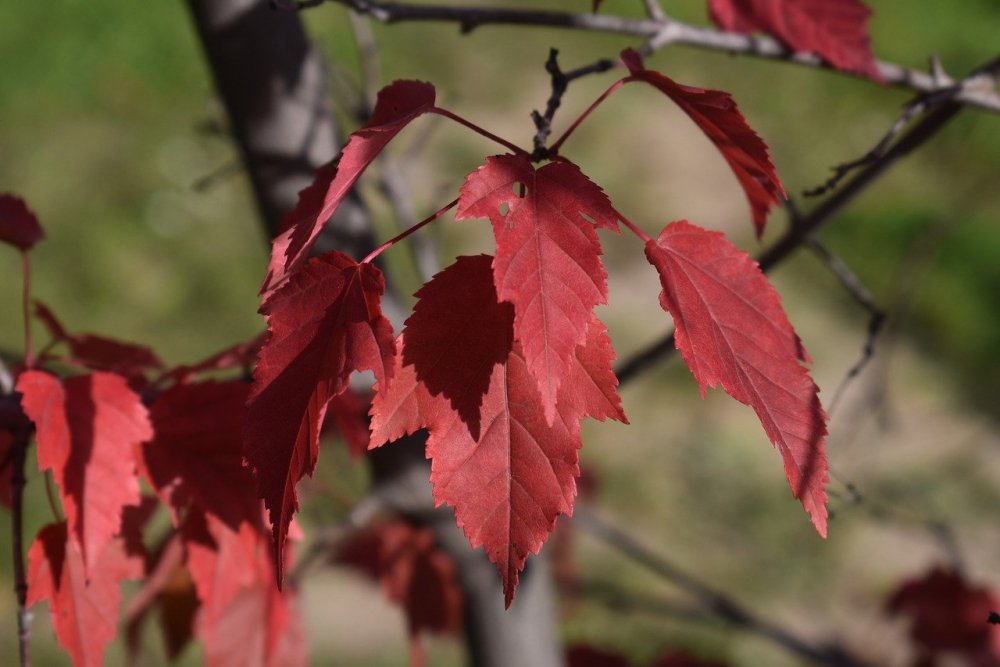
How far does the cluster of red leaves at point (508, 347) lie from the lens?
50cm

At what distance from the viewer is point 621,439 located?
2479 millimetres

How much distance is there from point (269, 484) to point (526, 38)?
11.1 ft

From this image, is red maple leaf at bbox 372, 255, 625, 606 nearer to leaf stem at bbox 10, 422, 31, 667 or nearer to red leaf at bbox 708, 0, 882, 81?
leaf stem at bbox 10, 422, 31, 667

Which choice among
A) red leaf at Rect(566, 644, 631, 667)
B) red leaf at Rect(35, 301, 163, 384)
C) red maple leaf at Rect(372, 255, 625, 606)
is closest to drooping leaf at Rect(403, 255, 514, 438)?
red maple leaf at Rect(372, 255, 625, 606)

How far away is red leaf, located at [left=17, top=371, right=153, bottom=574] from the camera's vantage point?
2.02ft

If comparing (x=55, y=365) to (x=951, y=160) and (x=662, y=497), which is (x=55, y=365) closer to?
(x=662, y=497)

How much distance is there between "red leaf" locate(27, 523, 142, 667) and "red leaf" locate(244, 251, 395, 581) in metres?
0.23

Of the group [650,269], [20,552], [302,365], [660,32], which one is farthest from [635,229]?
[650,269]

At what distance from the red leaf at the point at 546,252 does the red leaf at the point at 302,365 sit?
8 centimetres

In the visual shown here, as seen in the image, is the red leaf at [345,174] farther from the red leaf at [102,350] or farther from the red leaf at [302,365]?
the red leaf at [102,350]

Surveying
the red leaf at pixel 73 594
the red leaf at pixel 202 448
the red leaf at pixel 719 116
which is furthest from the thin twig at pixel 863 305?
the red leaf at pixel 73 594

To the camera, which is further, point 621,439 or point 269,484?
point 621,439

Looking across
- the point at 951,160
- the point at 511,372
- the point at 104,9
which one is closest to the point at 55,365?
the point at 511,372

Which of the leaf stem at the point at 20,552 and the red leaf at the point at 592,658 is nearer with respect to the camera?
the leaf stem at the point at 20,552
